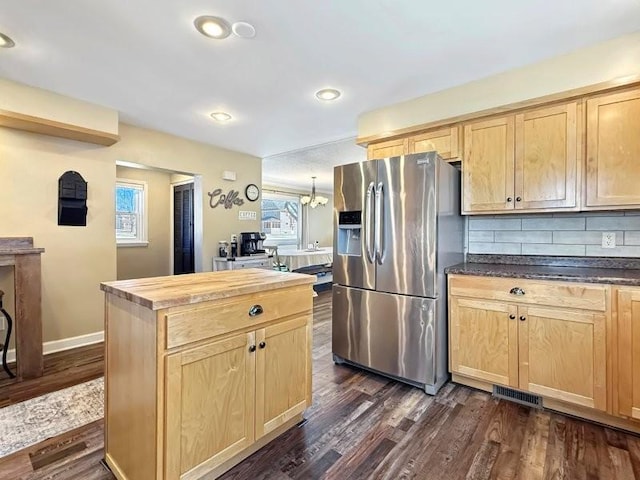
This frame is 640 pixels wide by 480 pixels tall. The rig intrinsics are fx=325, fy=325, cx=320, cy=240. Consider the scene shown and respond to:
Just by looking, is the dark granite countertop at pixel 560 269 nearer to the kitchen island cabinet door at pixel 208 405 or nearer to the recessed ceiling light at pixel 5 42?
the kitchen island cabinet door at pixel 208 405

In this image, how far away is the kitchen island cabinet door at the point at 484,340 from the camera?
2242 millimetres

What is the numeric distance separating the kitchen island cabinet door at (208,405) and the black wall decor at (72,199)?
9.05 ft

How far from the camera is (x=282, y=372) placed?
1804 millimetres

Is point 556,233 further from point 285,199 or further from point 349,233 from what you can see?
point 285,199

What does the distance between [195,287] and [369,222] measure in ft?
5.03

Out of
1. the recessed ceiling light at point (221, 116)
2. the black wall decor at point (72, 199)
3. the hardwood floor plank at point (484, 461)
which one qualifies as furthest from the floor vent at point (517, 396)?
the black wall decor at point (72, 199)

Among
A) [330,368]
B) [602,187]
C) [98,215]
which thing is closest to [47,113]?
[98,215]

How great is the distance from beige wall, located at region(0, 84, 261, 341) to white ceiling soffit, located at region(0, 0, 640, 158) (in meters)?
0.59

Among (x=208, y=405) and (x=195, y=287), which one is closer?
(x=208, y=405)

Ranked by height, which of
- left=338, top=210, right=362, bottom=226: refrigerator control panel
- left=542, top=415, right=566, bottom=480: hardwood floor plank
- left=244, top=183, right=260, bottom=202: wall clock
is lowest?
left=542, top=415, right=566, bottom=480: hardwood floor plank

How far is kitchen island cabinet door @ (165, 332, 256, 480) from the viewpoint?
133cm

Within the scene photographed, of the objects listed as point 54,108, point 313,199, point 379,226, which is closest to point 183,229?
point 54,108

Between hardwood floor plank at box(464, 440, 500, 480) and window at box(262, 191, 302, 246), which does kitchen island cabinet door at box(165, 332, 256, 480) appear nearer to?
hardwood floor plank at box(464, 440, 500, 480)

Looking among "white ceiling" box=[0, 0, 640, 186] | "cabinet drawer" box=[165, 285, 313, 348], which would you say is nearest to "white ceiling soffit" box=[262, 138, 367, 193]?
"white ceiling" box=[0, 0, 640, 186]
